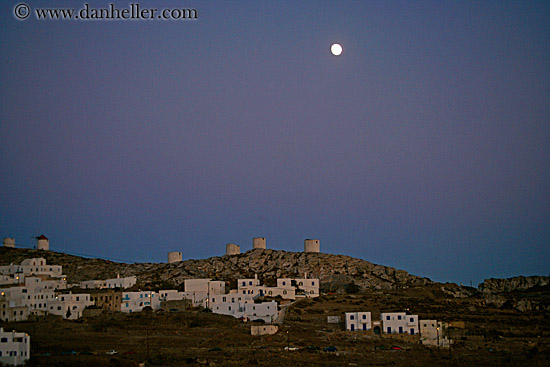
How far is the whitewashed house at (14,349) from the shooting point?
4988cm

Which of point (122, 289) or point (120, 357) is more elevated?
point (122, 289)

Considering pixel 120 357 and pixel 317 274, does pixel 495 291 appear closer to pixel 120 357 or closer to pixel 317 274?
pixel 317 274

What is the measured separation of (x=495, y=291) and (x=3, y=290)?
220 feet

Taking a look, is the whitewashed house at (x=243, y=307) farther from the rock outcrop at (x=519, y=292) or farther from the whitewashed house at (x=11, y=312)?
the rock outcrop at (x=519, y=292)

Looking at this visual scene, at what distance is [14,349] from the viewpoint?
164 feet

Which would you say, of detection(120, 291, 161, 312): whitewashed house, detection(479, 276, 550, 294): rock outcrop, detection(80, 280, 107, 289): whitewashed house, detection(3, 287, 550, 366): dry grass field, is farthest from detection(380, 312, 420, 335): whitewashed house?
detection(479, 276, 550, 294): rock outcrop

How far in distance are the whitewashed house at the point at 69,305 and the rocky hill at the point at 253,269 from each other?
17.7m

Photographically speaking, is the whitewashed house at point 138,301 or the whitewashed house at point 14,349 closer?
the whitewashed house at point 14,349

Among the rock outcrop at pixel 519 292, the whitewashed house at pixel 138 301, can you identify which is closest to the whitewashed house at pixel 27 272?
the whitewashed house at pixel 138 301

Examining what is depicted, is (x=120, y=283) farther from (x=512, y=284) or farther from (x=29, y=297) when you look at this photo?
(x=512, y=284)

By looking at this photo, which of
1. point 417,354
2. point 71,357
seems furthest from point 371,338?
point 71,357

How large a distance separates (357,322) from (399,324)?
12.2 feet

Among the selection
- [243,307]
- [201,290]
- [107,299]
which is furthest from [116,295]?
[243,307]

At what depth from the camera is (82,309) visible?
68625 mm
